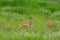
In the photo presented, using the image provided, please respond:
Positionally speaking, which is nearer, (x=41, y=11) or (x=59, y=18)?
(x=59, y=18)

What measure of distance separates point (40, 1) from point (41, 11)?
12.7 feet

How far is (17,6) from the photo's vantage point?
27969mm

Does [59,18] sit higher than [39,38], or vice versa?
[39,38]

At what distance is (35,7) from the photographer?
28828 millimetres

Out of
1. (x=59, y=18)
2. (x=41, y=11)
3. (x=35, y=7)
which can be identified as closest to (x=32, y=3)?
(x=35, y=7)

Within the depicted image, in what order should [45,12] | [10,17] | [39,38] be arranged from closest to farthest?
1. [39,38]
2. [10,17]
3. [45,12]

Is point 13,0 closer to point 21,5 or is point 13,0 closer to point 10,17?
point 21,5

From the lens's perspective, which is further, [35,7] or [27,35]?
[35,7]

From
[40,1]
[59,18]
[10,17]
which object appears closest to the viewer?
[10,17]

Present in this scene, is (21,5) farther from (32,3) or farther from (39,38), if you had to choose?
(39,38)

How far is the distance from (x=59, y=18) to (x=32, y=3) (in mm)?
6954

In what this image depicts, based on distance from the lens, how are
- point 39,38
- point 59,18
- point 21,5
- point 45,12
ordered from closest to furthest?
point 39,38 < point 59,18 < point 45,12 < point 21,5

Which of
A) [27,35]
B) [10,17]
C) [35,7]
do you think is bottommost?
[35,7]

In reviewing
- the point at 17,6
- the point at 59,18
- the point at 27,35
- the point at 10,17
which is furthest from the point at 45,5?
the point at 27,35
